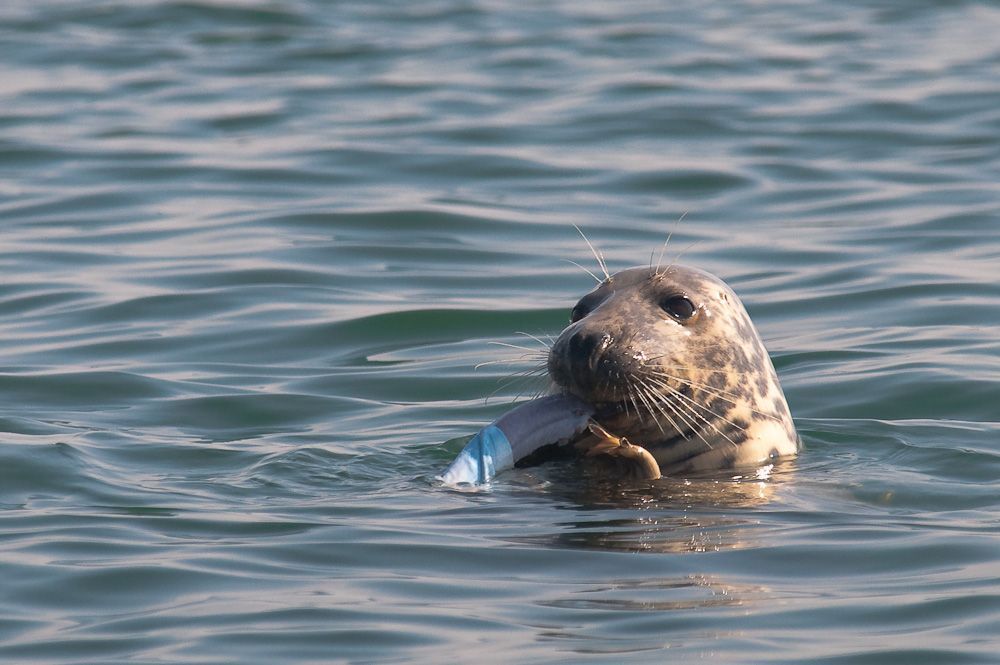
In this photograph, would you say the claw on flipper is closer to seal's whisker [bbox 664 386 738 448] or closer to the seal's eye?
seal's whisker [bbox 664 386 738 448]

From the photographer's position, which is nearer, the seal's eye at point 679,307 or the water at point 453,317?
the water at point 453,317

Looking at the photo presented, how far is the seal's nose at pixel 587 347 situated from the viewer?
6992 millimetres

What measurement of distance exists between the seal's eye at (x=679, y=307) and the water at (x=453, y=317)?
0.69 metres

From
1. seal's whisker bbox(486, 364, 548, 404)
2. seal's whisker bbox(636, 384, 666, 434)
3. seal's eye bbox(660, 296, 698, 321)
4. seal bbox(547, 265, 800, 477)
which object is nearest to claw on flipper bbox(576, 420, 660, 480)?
seal bbox(547, 265, 800, 477)

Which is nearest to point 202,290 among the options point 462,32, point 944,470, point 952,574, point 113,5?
point 944,470

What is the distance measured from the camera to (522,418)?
7.07 m

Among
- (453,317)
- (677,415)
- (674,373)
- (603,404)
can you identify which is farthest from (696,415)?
(453,317)

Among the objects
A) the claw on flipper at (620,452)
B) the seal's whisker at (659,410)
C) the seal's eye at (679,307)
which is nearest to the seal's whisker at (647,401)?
the seal's whisker at (659,410)

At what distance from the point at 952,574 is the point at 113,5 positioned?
62.9 feet

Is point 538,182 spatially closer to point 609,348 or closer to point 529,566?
point 609,348

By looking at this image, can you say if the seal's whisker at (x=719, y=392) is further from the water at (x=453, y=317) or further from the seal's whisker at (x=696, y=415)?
the water at (x=453, y=317)

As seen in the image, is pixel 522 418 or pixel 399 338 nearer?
pixel 522 418

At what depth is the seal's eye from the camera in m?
7.50

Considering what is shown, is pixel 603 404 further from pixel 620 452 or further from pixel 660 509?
pixel 660 509
